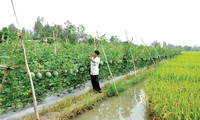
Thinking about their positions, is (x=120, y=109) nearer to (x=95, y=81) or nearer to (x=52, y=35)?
(x=95, y=81)

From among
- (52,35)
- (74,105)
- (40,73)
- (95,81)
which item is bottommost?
(74,105)

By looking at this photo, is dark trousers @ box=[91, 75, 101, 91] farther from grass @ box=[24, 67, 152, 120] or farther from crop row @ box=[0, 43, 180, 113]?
crop row @ box=[0, 43, 180, 113]

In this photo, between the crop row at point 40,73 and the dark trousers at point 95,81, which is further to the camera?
the dark trousers at point 95,81

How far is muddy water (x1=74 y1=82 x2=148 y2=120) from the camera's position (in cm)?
634

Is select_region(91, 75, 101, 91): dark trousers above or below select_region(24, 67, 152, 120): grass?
above

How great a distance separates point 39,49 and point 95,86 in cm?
286

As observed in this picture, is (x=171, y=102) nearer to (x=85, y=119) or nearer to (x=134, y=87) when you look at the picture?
(x=85, y=119)

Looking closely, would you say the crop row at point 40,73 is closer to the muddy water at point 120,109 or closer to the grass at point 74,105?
the grass at point 74,105

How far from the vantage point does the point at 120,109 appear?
7.20 meters

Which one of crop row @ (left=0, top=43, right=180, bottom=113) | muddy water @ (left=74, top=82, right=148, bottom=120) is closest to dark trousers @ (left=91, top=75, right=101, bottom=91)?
crop row @ (left=0, top=43, right=180, bottom=113)

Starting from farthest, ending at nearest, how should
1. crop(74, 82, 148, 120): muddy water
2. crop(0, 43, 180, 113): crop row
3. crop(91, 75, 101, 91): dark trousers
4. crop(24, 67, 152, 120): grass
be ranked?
crop(91, 75, 101, 91): dark trousers, crop(74, 82, 148, 120): muddy water, crop(24, 67, 152, 120): grass, crop(0, 43, 180, 113): crop row

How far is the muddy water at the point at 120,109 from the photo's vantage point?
6338 millimetres

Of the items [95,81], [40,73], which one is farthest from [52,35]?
[40,73]

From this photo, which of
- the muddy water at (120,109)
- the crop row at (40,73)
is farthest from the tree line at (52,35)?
the muddy water at (120,109)
